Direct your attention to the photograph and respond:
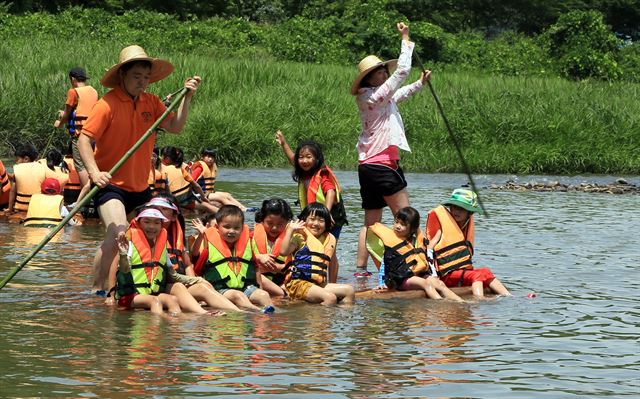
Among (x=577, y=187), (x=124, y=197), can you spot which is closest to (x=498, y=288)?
(x=124, y=197)

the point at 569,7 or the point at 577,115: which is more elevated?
the point at 569,7

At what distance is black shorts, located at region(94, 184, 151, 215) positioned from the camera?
7469 millimetres

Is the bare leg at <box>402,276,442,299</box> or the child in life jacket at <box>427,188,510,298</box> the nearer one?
the bare leg at <box>402,276,442,299</box>

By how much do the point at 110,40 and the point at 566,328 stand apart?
64.6ft

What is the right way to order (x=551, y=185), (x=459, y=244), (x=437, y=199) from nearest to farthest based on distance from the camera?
(x=459, y=244) → (x=437, y=199) → (x=551, y=185)

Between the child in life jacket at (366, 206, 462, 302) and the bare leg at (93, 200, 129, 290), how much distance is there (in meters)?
1.94

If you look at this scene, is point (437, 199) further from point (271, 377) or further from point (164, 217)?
point (271, 377)

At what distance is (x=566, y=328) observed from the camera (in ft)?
23.5

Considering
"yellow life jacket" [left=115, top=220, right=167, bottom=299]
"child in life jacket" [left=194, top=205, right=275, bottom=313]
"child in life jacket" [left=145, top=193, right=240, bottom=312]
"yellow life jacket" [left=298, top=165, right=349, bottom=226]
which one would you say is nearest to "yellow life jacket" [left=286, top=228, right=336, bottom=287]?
"child in life jacket" [left=194, top=205, right=275, bottom=313]

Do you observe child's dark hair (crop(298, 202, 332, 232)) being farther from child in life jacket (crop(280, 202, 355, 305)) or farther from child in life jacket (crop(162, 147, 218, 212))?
child in life jacket (crop(162, 147, 218, 212))

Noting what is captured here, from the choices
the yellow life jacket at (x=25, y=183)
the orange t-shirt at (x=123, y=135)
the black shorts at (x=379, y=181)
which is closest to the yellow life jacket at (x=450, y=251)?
the black shorts at (x=379, y=181)

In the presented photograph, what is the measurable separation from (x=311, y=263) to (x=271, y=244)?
1.71ft

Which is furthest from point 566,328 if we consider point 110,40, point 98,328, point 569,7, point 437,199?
point 569,7

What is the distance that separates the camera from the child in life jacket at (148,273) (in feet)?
24.1
